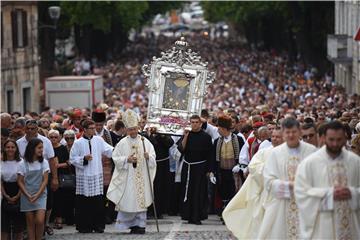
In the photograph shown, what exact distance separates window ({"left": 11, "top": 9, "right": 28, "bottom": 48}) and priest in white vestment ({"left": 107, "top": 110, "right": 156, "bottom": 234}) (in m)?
27.3

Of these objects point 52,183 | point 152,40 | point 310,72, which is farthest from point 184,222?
point 152,40

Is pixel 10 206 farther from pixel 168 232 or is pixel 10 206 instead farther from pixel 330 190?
pixel 330 190

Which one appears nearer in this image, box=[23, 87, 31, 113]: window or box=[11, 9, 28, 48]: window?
box=[11, 9, 28, 48]: window

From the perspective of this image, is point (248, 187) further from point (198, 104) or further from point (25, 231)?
point (198, 104)

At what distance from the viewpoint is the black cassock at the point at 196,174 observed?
20109mm

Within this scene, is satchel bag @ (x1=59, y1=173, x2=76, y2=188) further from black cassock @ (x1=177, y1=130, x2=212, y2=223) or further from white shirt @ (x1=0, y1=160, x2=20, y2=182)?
white shirt @ (x1=0, y1=160, x2=20, y2=182)

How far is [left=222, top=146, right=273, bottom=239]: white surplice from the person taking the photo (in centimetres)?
1484

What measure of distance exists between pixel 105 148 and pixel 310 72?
44.6 meters

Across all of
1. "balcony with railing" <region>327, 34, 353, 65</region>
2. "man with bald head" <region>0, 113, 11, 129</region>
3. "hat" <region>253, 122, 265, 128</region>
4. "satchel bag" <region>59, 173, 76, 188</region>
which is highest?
"balcony with railing" <region>327, 34, 353, 65</region>

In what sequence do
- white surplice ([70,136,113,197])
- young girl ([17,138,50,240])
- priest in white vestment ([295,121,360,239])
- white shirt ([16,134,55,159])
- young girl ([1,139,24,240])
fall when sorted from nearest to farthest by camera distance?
priest in white vestment ([295,121,360,239]) < young girl ([1,139,24,240]) < young girl ([17,138,50,240]) < white shirt ([16,134,55,159]) < white surplice ([70,136,113,197])

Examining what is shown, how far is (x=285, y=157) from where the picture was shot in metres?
13.8

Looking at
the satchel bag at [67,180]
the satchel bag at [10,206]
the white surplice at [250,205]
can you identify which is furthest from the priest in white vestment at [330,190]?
the satchel bag at [67,180]

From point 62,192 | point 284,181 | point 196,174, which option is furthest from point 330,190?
point 62,192

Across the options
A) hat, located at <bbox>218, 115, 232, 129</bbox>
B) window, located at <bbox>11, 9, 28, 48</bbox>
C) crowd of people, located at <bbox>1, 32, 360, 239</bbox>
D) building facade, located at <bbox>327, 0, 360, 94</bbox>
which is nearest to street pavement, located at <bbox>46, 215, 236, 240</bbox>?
crowd of people, located at <bbox>1, 32, 360, 239</bbox>
